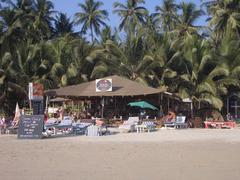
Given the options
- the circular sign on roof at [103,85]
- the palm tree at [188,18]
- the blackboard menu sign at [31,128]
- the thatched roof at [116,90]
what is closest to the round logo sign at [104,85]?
the circular sign on roof at [103,85]

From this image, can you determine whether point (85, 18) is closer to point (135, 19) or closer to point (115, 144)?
point (135, 19)

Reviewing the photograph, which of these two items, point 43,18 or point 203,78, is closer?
point 203,78

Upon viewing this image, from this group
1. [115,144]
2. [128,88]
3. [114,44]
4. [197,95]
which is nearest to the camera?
[115,144]

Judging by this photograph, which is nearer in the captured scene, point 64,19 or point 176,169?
point 176,169

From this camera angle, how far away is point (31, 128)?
68.0 ft

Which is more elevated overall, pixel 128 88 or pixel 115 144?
pixel 128 88

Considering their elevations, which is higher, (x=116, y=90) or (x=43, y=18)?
(x=43, y=18)

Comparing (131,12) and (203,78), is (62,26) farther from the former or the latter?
(203,78)

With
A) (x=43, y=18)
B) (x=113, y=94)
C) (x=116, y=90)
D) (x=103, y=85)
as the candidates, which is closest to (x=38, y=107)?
(x=103, y=85)

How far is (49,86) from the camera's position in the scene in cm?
3766

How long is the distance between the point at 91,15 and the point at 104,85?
3095 cm

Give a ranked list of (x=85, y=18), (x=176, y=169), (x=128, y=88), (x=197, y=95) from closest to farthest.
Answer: (x=176, y=169)
(x=128, y=88)
(x=197, y=95)
(x=85, y=18)

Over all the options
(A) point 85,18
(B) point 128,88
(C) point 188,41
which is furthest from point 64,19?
(B) point 128,88

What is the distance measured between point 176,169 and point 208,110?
2299 cm
